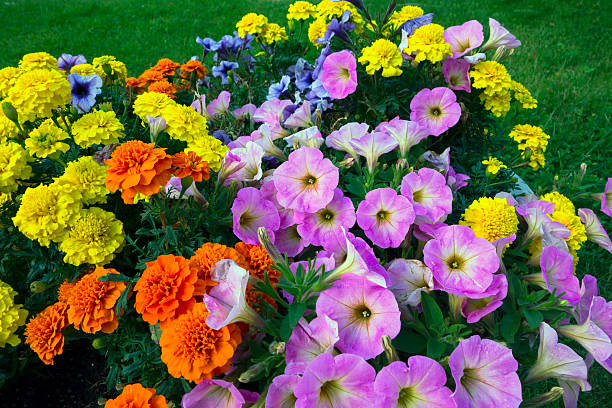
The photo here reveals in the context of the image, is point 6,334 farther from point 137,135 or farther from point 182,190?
point 137,135

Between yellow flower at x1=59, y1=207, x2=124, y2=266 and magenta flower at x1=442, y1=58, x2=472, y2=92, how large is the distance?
1.67m

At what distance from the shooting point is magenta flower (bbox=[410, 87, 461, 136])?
83.0 inches

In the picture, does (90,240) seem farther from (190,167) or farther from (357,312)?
(357,312)

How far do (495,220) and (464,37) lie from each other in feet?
3.74

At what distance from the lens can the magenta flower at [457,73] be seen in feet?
7.32

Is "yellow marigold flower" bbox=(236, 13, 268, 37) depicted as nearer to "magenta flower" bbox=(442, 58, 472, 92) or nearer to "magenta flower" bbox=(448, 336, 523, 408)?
"magenta flower" bbox=(442, 58, 472, 92)

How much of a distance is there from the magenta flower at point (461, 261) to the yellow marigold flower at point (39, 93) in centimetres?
140

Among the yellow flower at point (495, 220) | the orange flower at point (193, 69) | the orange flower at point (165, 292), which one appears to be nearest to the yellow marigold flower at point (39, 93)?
the orange flower at point (165, 292)

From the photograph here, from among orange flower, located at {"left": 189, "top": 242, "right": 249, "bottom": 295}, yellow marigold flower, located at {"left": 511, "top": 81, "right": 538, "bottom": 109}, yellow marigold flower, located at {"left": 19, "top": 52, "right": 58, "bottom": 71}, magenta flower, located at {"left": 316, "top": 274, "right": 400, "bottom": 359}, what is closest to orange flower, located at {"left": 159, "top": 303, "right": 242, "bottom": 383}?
orange flower, located at {"left": 189, "top": 242, "right": 249, "bottom": 295}

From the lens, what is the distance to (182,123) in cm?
178

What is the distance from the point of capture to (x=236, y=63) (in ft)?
9.45

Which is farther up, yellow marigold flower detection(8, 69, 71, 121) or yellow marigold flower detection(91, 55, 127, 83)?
yellow marigold flower detection(8, 69, 71, 121)

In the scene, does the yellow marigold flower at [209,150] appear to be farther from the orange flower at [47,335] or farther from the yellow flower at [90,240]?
the orange flower at [47,335]

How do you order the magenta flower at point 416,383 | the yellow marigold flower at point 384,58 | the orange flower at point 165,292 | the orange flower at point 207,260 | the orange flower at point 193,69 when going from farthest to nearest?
the orange flower at point 193,69
the yellow marigold flower at point 384,58
the orange flower at point 207,260
the orange flower at point 165,292
the magenta flower at point 416,383
